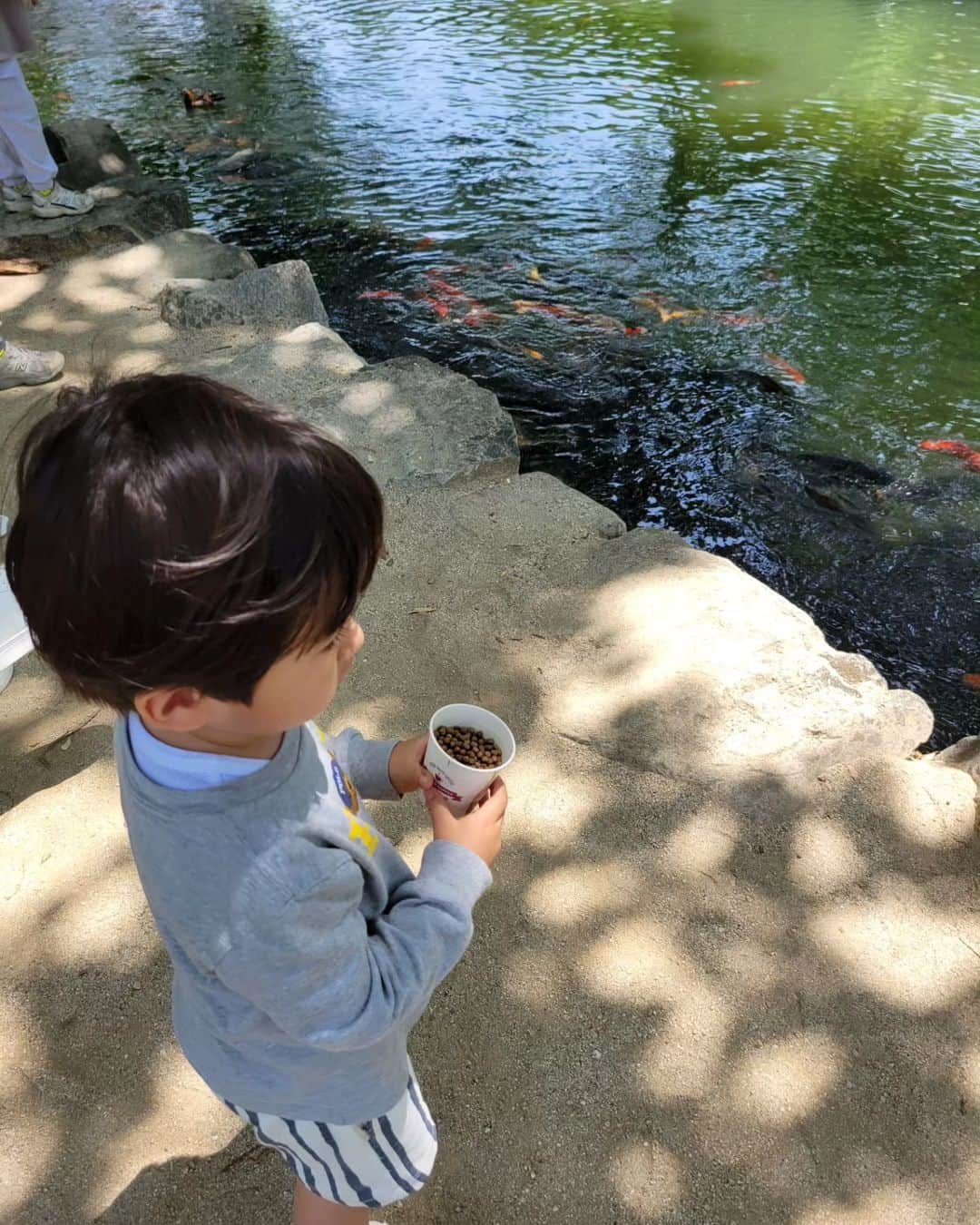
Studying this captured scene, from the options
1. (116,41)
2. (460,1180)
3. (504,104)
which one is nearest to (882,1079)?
(460,1180)

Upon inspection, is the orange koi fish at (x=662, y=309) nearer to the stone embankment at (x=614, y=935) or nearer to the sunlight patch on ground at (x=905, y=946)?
the stone embankment at (x=614, y=935)

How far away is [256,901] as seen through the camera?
0.99 m

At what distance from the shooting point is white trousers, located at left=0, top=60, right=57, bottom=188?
515cm

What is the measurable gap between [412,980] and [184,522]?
1.86 ft

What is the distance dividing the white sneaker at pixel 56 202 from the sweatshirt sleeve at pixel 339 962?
592 cm

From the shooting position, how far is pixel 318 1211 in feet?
4.54

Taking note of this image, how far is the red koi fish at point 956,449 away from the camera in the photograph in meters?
4.42

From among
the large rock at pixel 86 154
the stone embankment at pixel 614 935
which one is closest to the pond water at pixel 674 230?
the large rock at pixel 86 154

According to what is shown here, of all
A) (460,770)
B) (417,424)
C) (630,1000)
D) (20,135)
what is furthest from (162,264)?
(460,770)

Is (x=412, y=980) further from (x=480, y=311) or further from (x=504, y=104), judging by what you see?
(x=504, y=104)

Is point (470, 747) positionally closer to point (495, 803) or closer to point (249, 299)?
point (495, 803)

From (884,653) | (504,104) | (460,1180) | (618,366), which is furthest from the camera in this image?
(504,104)

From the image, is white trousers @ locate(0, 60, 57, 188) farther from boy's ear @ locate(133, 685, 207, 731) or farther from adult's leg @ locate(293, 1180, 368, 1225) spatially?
adult's leg @ locate(293, 1180, 368, 1225)

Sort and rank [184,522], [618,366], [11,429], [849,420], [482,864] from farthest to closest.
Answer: [618,366], [849,420], [11,429], [482,864], [184,522]
